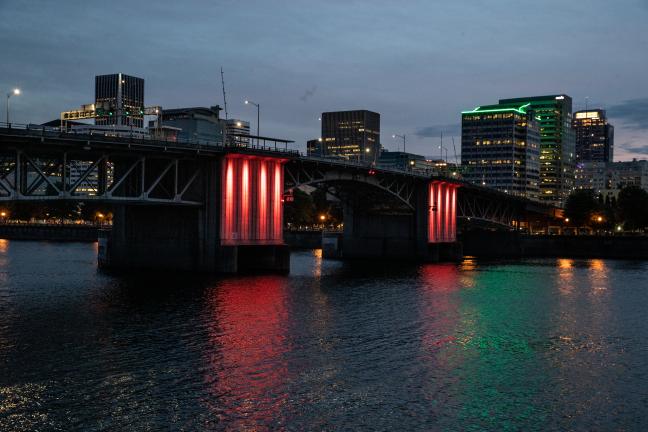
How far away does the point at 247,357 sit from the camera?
133 feet

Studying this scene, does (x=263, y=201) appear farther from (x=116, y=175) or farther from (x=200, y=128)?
(x=116, y=175)

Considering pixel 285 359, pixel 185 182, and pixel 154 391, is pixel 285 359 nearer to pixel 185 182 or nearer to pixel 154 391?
pixel 154 391

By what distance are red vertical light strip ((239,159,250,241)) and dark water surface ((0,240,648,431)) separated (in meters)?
8.97

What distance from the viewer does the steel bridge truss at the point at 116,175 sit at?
6631 centimetres

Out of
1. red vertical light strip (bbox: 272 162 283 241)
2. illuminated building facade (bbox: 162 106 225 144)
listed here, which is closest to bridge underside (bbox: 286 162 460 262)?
red vertical light strip (bbox: 272 162 283 241)

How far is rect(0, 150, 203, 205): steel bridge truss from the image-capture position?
2611 inches

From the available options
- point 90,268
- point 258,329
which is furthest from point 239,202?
point 258,329

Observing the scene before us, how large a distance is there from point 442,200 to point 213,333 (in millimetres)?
86681

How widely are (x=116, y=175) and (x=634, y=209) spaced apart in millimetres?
145074

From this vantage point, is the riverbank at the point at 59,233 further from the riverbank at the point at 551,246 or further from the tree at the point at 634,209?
the tree at the point at 634,209

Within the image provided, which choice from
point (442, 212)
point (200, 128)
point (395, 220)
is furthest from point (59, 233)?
point (200, 128)

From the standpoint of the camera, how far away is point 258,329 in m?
49.5

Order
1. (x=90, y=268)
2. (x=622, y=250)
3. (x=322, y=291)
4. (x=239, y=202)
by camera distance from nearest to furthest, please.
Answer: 1. (x=322, y=291)
2. (x=239, y=202)
3. (x=90, y=268)
4. (x=622, y=250)

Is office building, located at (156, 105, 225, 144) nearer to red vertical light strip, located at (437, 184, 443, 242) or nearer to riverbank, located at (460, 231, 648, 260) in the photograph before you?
red vertical light strip, located at (437, 184, 443, 242)
